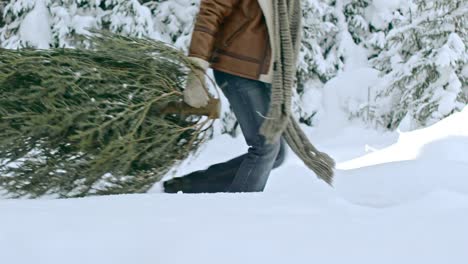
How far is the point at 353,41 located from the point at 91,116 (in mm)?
8952

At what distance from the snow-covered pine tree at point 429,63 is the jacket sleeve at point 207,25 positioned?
5.93 m

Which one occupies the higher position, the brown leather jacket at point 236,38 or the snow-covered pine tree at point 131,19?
the brown leather jacket at point 236,38

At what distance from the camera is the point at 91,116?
3.14 meters

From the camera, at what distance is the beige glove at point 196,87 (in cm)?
330

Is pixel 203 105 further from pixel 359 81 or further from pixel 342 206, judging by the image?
pixel 359 81

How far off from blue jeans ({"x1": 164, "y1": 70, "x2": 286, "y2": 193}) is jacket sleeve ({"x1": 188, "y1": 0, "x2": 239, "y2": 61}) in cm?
20

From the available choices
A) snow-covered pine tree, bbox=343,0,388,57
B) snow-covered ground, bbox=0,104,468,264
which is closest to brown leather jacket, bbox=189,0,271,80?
snow-covered ground, bbox=0,104,468,264

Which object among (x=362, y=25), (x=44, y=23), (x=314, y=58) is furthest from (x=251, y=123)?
(x=362, y=25)

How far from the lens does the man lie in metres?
3.32

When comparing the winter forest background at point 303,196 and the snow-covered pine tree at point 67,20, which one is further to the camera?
the snow-covered pine tree at point 67,20

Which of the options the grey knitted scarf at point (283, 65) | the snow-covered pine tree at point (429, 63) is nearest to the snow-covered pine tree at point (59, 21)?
the snow-covered pine tree at point (429, 63)

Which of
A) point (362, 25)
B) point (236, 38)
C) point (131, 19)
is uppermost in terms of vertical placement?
point (236, 38)

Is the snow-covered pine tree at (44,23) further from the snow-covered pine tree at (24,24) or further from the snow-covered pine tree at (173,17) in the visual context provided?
the snow-covered pine tree at (173,17)

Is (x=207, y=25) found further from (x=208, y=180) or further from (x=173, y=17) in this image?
(x=173, y=17)
